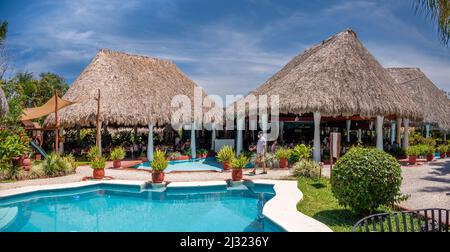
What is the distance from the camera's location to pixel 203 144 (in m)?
22.4

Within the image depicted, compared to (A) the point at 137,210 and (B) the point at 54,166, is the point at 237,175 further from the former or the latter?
(B) the point at 54,166

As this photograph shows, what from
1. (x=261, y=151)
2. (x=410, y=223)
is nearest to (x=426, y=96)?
(x=261, y=151)

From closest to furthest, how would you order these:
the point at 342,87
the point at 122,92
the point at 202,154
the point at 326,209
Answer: the point at 326,209, the point at 342,87, the point at 122,92, the point at 202,154

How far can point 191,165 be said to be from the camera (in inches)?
661

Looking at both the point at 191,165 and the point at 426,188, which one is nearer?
the point at 426,188

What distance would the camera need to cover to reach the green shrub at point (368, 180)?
5684 millimetres

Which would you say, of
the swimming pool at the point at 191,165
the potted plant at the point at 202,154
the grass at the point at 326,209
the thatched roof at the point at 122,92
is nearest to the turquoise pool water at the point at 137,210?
the grass at the point at 326,209

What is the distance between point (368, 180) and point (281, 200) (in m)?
2.15

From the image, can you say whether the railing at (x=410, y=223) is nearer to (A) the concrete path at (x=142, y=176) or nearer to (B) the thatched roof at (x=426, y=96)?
(A) the concrete path at (x=142, y=176)

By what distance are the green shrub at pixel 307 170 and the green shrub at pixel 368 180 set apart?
4513 millimetres

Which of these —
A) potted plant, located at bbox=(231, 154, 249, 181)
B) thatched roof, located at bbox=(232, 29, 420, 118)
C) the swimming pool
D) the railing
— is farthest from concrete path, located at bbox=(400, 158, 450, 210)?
the swimming pool

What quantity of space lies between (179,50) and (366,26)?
4.86m
